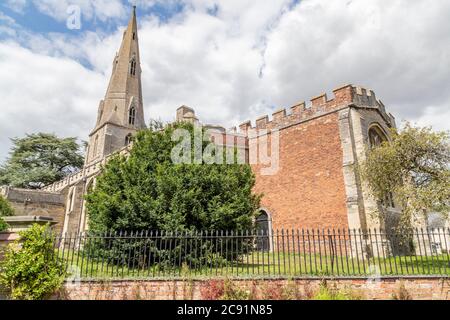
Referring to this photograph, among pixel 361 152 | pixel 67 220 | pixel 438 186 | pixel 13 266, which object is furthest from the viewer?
pixel 67 220

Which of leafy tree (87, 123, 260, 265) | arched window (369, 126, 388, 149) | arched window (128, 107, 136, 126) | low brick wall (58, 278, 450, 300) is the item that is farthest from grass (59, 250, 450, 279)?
arched window (128, 107, 136, 126)

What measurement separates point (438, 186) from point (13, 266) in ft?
43.0

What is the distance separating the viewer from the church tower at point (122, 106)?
A: 43.3 m

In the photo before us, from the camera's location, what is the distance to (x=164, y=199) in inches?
434

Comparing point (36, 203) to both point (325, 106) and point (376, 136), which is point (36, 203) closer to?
point (325, 106)

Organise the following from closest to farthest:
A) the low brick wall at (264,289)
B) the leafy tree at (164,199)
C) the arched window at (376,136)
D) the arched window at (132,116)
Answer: the low brick wall at (264,289), the leafy tree at (164,199), the arched window at (376,136), the arched window at (132,116)

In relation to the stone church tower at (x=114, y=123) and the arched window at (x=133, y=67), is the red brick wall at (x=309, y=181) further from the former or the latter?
the arched window at (x=133, y=67)

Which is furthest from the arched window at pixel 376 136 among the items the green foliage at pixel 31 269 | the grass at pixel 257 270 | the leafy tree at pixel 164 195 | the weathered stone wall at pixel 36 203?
the weathered stone wall at pixel 36 203

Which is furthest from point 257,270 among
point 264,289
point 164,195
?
point 164,195

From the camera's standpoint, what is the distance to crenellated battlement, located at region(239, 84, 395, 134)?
1833cm

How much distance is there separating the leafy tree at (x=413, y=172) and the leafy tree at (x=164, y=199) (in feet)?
17.4
